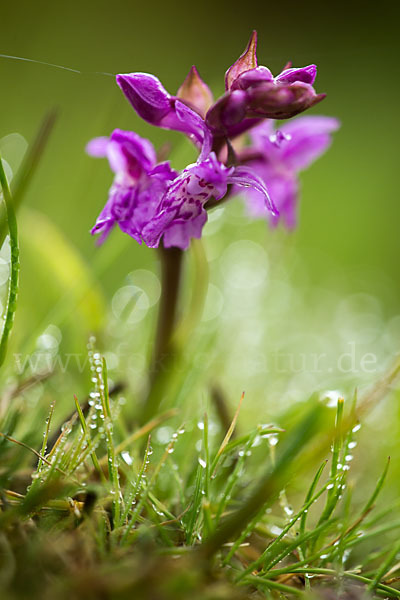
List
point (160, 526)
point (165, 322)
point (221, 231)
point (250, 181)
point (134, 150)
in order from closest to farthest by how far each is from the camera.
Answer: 1. point (160, 526)
2. point (250, 181)
3. point (134, 150)
4. point (165, 322)
5. point (221, 231)

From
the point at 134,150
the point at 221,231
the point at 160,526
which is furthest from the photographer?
the point at 221,231

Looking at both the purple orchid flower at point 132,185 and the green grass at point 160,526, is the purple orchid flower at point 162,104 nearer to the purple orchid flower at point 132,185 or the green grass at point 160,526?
the purple orchid flower at point 132,185

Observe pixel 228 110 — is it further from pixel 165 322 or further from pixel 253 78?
pixel 165 322

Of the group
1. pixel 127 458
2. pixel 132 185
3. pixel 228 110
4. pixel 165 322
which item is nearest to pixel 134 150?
pixel 132 185

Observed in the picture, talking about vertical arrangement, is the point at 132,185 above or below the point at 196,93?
below

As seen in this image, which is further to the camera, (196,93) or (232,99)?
(196,93)

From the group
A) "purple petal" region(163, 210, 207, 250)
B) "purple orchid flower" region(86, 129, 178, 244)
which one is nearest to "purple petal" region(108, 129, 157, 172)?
"purple orchid flower" region(86, 129, 178, 244)

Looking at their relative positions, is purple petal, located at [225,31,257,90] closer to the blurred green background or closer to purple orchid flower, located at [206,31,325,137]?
purple orchid flower, located at [206,31,325,137]
